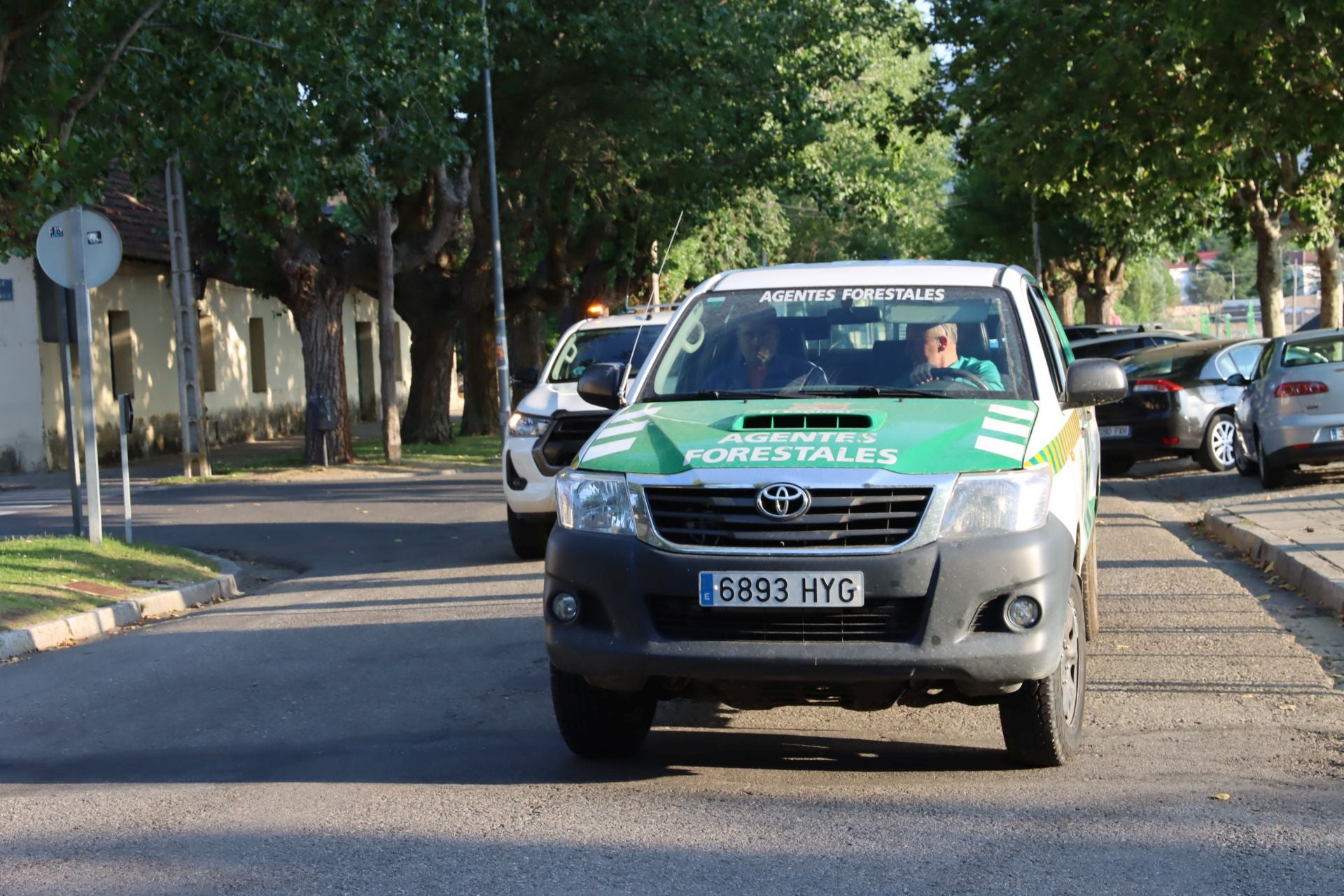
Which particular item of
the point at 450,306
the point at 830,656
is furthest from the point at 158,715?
the point at 450,306

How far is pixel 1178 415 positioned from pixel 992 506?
576 inches

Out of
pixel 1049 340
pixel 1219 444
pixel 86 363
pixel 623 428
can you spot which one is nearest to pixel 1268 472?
pixel 1219 444

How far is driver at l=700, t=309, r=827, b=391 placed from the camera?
21.9ft

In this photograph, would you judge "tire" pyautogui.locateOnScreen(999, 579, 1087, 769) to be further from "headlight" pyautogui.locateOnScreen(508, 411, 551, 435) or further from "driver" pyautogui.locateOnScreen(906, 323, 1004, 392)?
"headlight" pyautogui.locateOnScreen(508, 411, 551, 435)

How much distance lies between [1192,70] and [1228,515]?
8.23 metres

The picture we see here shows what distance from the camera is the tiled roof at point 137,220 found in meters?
29.0

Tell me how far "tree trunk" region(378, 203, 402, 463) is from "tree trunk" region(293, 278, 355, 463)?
664 mm

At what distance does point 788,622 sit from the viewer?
547 centimetres

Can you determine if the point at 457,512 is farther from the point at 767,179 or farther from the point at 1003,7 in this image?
the point at 767,179

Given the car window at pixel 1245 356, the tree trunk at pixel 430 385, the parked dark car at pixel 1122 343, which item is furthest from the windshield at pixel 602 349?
the tree trunk at pixel 430 385

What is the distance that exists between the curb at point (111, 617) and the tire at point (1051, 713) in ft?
20.6

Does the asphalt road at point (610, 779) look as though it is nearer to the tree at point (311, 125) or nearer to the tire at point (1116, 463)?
the tree at point (311, 125)

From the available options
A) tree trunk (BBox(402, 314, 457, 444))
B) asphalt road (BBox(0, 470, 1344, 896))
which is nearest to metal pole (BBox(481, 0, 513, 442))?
tree trunk (BBox(402, 314, 457, 444))

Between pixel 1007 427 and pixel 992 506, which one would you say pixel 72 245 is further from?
pixel 992 506
